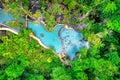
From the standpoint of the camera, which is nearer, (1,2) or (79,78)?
(79,78)

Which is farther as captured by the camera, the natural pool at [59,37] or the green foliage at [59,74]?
the natural pool at [59,37]

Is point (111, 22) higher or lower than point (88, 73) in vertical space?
higher

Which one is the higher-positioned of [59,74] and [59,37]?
[59,37]

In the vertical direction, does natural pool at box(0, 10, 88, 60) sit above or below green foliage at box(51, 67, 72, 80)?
above

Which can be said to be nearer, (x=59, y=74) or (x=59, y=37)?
(x=59, y=74)

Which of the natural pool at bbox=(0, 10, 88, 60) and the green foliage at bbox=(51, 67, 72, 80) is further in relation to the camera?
the natural pool at bbox=(0, 10, 88, 60)

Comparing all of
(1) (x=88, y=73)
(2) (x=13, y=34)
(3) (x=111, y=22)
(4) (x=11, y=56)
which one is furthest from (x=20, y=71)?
(3) (x=111, y=22)

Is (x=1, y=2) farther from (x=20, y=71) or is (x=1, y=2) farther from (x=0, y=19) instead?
(x=20, y=71)

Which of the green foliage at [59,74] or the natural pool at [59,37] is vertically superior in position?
the natural pool at [59,37]
